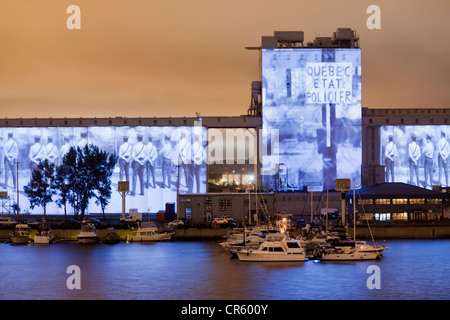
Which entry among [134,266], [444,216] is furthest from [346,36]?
[134,266]

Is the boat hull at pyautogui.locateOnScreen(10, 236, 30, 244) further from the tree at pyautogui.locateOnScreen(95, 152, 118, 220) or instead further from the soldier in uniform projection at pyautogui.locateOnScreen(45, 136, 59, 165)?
the soldier in uniform projection at pyautogui.locateOnScreen(45, 136, 59, 165)

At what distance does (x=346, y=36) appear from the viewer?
99.1 meters

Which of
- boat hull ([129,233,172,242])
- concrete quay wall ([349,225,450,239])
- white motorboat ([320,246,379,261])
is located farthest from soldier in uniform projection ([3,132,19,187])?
white motorboat ([320,246,379,261])

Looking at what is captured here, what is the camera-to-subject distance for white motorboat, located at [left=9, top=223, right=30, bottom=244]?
227 feet

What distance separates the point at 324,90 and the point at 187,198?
25.4m

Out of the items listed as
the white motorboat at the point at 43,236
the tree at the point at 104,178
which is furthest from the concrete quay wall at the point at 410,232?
the tree at the point at 104,178

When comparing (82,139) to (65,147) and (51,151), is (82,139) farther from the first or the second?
(51,151)

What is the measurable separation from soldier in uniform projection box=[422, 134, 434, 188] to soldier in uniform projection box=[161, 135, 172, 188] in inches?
1281

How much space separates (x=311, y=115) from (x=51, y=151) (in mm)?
32954

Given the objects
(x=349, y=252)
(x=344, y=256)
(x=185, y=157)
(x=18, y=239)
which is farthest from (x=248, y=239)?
(x=185, y=157)

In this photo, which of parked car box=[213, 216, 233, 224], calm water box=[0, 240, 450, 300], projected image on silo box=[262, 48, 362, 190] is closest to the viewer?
calm water box=[0, 240, 450, 300]

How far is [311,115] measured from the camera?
9788 cm
